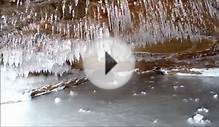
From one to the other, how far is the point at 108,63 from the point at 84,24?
104 inches

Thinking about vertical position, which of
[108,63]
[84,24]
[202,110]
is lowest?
[202,110]

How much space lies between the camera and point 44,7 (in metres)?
2.88

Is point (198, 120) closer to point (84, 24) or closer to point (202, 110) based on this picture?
point (202, 110)

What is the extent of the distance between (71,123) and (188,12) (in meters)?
1.57

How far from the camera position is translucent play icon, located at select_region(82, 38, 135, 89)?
4.21 m

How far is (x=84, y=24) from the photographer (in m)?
3.30

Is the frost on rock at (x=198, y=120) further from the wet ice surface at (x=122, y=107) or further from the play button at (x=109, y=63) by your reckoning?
the play button at (x=109, y=63)

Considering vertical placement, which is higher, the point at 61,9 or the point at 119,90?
the point at 61,9

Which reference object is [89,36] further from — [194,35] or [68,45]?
[194,35]

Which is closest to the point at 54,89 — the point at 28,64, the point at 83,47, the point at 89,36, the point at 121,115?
the point at 28,64

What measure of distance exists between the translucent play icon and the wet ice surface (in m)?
0.45

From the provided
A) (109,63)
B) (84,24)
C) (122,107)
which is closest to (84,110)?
(122,107)

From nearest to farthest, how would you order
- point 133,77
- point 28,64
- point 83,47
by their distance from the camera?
point 83,47, point 28,64, point 133,77

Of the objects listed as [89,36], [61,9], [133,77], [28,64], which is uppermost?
[61,9]
